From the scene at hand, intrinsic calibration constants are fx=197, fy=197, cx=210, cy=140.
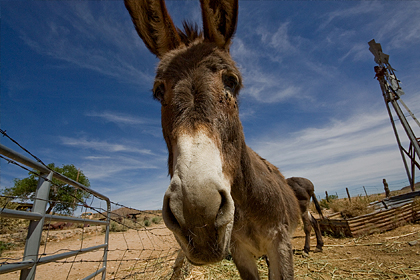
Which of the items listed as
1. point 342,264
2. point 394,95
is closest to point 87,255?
point 342,264

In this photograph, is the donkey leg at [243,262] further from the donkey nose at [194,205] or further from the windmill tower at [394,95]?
the windmill tower at [394,95]

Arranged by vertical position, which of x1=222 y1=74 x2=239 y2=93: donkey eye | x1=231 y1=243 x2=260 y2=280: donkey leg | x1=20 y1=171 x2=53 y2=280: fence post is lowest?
x1=231 y1=243 x2=260 y2=280: donkey leg

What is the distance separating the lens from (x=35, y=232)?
1.88 m

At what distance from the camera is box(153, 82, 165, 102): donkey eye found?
2.19 m

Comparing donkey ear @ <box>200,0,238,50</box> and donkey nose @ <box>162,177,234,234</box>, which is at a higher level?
donkey ear @ <box>200,0,238,50</box>

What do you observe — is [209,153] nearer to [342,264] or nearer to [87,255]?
[342,264]

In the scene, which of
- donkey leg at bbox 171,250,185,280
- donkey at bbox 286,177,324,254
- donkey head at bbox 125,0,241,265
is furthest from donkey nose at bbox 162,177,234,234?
donkey at bbox 286,177,324,254

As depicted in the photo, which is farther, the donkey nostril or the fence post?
the fence post

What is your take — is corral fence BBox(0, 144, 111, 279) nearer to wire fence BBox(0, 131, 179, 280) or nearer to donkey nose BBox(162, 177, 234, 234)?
wire fence BBox(0, 131, 179, 280)

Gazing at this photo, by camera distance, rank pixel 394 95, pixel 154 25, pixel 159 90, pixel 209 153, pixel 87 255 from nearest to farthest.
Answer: pixel 209 153 < pixel 159 90 < pixel 154 25 < pixel 87 255 < pixel 394 95

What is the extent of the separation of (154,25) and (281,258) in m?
3.59

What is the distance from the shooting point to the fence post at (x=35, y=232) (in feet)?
5.74

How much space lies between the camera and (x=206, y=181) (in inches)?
48.4

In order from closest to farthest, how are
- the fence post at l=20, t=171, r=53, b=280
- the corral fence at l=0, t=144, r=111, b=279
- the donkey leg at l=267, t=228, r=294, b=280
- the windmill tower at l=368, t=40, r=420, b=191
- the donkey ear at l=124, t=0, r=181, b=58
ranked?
the corral fence at l=0, t=144, r=111, b=279, the fence post at l=20, t=171, r=53, b=280, the donkey ear at l=124, t=0, r=181, b=58, the donkey leg at l=267, t=228, r=294, b=280, the windmill tower at l=368, t=40, r=420, b=191
